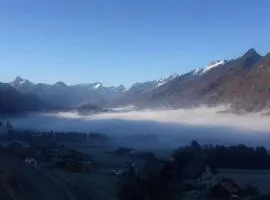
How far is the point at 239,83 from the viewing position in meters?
194

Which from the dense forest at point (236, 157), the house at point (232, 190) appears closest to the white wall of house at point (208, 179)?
the house at point (232, 190)

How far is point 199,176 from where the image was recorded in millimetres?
49000

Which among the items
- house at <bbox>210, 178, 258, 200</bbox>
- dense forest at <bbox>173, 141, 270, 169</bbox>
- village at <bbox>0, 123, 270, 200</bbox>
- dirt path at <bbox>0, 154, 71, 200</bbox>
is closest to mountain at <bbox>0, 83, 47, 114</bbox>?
village at <bbox>0, 123, 270, 200</bbox>

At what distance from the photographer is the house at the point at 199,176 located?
46.7 m

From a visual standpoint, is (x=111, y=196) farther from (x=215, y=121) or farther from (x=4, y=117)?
(x=215, y=121)

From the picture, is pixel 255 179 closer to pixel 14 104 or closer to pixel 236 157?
pixel 236 157

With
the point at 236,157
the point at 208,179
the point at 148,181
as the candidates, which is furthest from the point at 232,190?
the point at 236,157

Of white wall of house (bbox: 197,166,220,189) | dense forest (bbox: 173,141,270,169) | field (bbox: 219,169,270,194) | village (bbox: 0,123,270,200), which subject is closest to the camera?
village (bbox: 0,123,270,200)

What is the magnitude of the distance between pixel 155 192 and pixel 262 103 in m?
163

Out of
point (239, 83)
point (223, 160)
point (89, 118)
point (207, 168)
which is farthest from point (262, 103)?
point (207, 168)

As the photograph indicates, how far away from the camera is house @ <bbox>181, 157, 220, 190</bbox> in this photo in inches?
1838

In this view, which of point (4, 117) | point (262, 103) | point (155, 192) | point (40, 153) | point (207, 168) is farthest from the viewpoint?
point (262, 103)

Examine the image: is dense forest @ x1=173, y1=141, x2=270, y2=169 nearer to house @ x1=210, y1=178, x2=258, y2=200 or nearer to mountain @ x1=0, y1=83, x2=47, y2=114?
house @ x1=210, y1=178, x2=258, y2=200

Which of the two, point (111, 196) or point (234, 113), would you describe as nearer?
point (111, 196)
